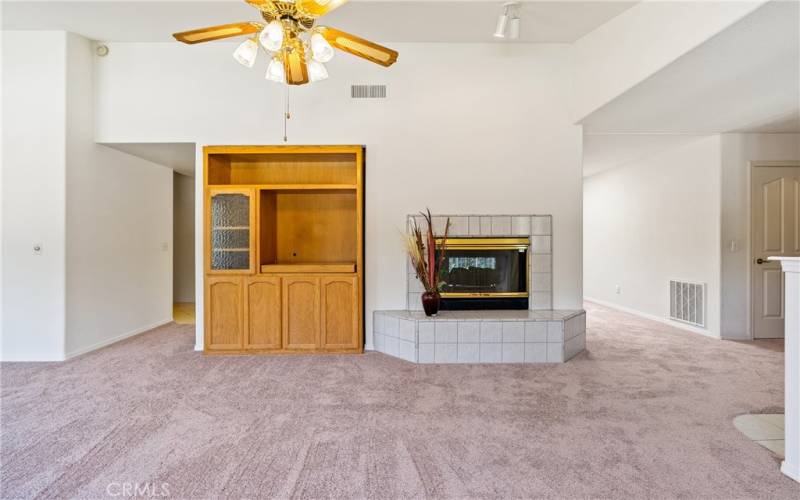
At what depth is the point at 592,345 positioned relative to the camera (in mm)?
3654

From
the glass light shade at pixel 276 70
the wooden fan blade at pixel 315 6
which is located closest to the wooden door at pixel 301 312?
→ the glass light shade at pixel 276 70

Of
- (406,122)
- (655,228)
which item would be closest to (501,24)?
(406,122)

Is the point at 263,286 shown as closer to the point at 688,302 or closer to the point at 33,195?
the point at 33,195

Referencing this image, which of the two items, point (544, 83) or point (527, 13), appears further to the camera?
point (544, 83)

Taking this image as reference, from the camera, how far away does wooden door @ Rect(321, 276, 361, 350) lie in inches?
132

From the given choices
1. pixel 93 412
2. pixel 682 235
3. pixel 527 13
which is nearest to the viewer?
pixel 93 412

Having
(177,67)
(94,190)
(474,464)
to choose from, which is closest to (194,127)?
(177,67)

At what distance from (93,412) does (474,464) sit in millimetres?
2317

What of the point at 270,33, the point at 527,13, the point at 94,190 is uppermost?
the point at 527,13

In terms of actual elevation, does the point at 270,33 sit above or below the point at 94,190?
above

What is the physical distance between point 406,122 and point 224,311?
8.24ft

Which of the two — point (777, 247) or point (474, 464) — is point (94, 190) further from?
point (777, 247)

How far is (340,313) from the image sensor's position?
3.36 meters

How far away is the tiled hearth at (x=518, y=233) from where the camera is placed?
3.54m
